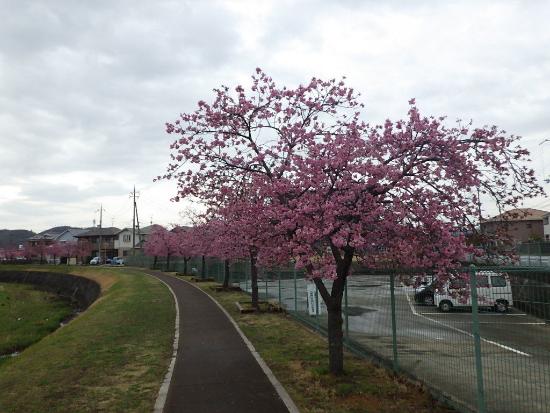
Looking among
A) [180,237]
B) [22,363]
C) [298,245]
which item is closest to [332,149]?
[298,245]

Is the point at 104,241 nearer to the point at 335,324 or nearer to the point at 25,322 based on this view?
the point at 25,322

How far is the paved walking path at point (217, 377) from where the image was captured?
777 cm

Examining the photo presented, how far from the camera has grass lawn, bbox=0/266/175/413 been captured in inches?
322

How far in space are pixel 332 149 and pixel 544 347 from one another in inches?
180

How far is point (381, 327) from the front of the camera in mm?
10445

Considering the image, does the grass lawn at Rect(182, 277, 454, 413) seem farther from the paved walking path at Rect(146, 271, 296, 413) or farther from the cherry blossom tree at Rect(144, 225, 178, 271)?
the cherry blossom tree at Rect(144, 225, 178, 271)

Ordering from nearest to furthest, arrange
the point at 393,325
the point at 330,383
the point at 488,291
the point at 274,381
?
the point at 488,291
the point at 330,383
the point at 274,381
the point at 393,325

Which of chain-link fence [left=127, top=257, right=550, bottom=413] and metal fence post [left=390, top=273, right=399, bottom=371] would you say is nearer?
chain-link fence [left=127, top=257, right=550, bottom=413]

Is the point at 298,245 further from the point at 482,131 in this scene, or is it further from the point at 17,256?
the point at 17,256

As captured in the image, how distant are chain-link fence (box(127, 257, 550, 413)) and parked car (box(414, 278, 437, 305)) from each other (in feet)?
0.10

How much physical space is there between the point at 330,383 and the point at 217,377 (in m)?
2.29

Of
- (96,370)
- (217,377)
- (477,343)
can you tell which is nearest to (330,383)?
(217,377)

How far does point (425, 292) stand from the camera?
31.9 ft

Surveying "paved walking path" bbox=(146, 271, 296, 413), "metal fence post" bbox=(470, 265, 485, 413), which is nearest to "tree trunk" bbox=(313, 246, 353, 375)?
"paved walking path" bbox=(146, 271, 296, 413)
